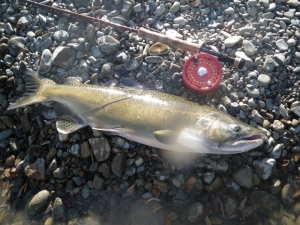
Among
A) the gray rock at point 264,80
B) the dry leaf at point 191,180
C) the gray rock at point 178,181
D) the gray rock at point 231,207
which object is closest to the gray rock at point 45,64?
the gray rock at point 178,181

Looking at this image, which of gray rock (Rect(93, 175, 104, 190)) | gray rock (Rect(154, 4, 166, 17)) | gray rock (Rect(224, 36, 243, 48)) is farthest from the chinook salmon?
gray rock (Rect(154, 4, 166, 17))

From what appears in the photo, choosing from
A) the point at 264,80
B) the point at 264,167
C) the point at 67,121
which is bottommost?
the point at 264,167

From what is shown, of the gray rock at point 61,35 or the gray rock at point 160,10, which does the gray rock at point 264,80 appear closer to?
the gray rock at point 160,10

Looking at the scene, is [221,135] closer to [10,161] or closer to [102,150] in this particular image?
[102,150]

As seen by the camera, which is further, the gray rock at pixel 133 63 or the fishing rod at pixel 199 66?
the gray rock at pixel 133 63

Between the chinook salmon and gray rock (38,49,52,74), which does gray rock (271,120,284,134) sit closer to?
the chinook salmon

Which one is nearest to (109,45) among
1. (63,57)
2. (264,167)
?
(63,57)
